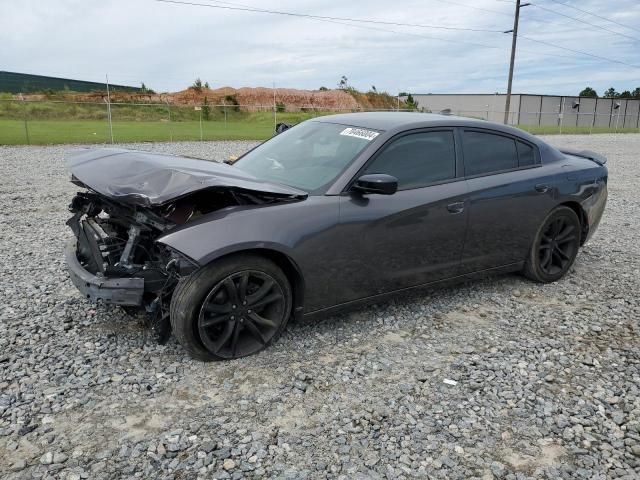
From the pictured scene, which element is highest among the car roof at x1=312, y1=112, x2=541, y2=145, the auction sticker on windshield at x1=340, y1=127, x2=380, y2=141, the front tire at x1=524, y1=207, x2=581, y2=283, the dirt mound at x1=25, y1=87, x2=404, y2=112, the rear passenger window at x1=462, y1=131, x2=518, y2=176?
the dirt mound at x1=25, y1=87, x2=404, y2=112

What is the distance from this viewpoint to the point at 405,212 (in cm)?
376

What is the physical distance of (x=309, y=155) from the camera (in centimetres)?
404

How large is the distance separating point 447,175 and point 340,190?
3.33ft

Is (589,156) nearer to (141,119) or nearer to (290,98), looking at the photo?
(141,119)

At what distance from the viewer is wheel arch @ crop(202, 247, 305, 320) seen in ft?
10.6

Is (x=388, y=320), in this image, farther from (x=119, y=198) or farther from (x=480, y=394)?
(x=119, y=198)

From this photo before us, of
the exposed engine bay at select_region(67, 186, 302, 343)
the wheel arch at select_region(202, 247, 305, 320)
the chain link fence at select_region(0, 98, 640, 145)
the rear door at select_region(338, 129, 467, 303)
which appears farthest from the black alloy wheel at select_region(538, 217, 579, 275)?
the chain link fence at select_region(0, 98, 640, 145)

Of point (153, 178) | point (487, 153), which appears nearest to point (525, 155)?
point (487, 153)

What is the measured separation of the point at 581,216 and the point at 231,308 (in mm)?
3673

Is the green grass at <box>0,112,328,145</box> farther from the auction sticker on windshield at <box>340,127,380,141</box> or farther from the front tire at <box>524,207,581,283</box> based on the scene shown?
the front tire at <box>524,207,581,283</box>

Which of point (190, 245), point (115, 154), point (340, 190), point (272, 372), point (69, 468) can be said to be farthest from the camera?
point (115, 154)

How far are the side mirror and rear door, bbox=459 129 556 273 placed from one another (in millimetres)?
1000

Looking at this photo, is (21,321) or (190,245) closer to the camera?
(190,245)

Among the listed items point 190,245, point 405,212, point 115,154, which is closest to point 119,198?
point 190,245
